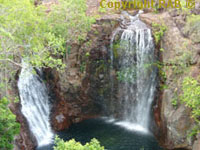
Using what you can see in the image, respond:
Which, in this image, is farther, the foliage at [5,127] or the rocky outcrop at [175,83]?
the rocky outcrop at [175,83]

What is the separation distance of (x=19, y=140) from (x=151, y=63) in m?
10.4

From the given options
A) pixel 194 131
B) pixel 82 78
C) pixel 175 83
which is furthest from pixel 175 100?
pixel 82 78

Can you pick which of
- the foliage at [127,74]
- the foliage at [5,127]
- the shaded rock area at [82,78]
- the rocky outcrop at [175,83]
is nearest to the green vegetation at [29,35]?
the foliage at [5,127]

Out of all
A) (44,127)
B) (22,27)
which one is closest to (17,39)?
(22,27)

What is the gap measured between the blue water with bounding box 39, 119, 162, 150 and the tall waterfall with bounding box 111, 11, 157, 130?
50.3 inches

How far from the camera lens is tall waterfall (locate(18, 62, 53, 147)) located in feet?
50.4

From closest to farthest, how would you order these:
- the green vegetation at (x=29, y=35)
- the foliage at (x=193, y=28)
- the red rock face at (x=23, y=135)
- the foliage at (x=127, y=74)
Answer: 1. the green vegetation at (x=29, y=35)
2. the red rock face at (x=23, y=135)
3. the foliage at (x=193, y=28)
4. the foliage at (x=127, y=74)

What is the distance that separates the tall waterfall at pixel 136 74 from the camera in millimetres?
16703

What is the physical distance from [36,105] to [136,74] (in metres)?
8.03

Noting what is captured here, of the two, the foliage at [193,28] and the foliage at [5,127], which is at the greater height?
the foliage at [193,28]

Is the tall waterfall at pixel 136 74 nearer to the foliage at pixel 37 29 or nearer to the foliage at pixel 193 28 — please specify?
the foliage at pixel 193 28

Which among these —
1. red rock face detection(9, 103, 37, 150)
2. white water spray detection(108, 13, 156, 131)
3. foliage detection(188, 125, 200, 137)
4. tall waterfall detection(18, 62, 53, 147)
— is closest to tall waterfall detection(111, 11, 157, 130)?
white water spray detection(108, 13, 156, 131)

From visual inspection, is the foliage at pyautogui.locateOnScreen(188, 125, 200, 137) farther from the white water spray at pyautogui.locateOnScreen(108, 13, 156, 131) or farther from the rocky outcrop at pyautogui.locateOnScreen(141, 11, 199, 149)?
the white water spray at pyautogui.locateOnScreen(108, 13, 156, 131)

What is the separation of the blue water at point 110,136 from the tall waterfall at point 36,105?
1.10 m
